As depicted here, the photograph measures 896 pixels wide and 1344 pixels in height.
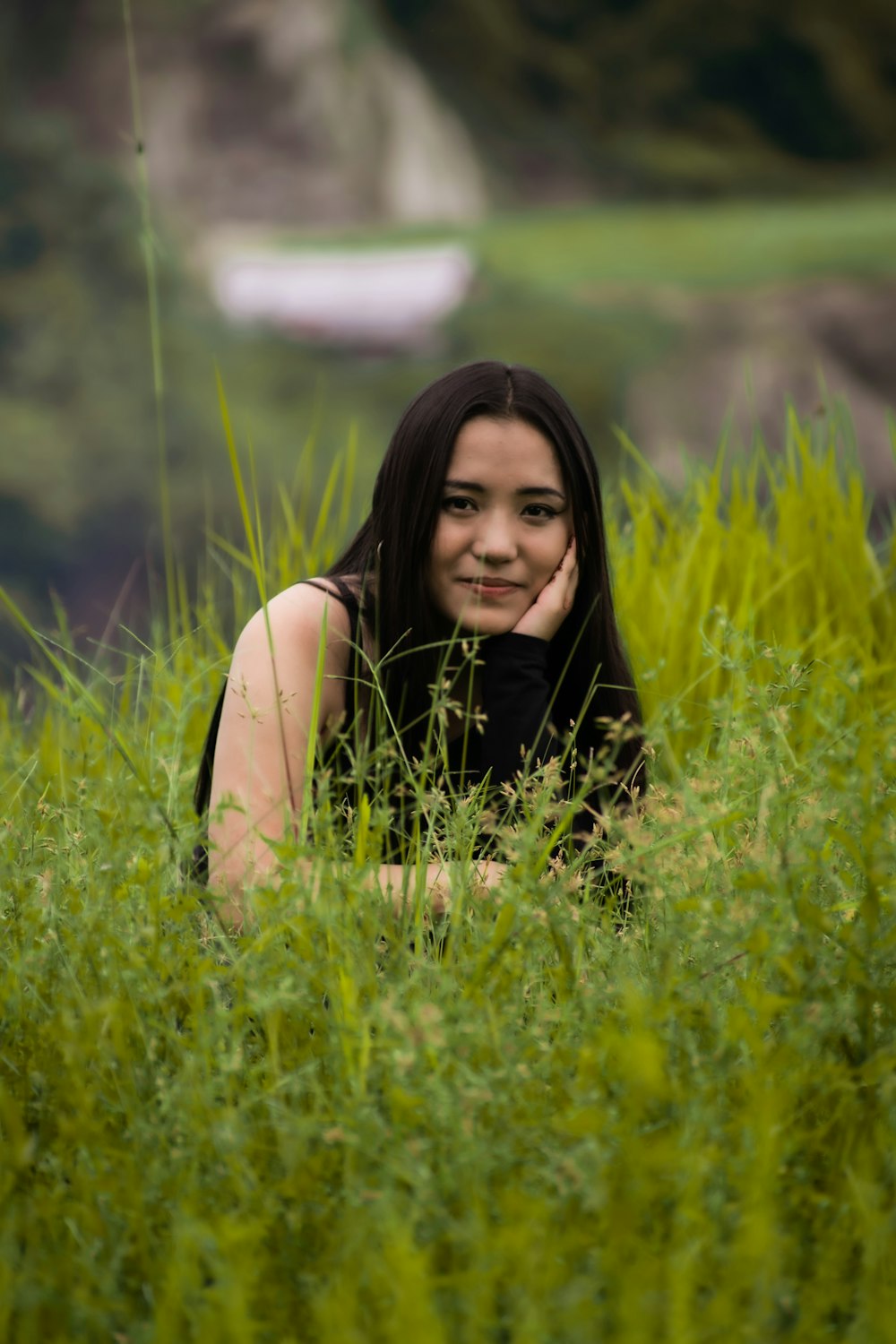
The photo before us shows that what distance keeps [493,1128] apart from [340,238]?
16.8 metres

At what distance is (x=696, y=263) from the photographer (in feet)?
56.3

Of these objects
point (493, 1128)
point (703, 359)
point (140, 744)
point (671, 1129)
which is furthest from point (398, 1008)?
point (703, 359)

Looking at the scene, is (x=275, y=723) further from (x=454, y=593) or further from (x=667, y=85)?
(x=667, y=85)

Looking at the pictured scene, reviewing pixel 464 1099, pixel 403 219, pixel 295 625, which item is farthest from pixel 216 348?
pixel 464 1099

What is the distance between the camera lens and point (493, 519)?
239cm

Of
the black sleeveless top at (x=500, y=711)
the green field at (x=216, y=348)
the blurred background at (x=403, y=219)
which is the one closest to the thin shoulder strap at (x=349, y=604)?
the black sleeveless top at (x=500, y=711)

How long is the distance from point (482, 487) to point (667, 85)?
57.7 ft

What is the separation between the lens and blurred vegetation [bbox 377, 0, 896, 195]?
17.6m

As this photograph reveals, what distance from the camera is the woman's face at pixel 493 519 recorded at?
2383mm

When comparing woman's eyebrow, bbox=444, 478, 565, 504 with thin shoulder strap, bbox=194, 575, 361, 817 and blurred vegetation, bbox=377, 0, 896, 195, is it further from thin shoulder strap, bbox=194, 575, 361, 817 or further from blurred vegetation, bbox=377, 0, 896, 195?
blurred vegetation, bbox=377, 0, 896, 195

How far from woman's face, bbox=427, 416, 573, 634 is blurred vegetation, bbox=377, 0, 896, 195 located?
16.8m

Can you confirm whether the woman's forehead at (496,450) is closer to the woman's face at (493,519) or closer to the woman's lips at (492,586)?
the woman's face at (493,519)

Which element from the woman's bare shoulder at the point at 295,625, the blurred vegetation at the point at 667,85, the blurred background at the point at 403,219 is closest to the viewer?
the woman's bare shoulder at the point at 295,625

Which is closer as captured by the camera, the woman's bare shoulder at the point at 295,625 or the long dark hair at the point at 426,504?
Result: the woman's bare shoulder at the point at 295,625
